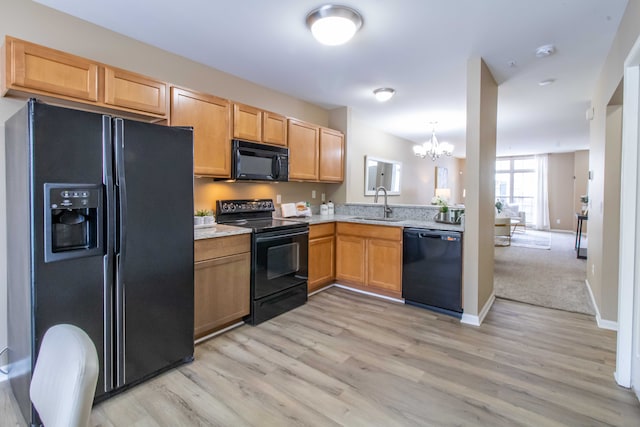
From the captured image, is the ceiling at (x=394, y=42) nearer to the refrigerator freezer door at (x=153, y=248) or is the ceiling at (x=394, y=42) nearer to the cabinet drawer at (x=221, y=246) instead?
the refrigerator freezer door at (x=153, y=248)

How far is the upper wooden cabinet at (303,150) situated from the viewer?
381 cm

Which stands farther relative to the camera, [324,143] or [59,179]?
[324,143]

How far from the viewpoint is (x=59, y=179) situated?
1.65 m

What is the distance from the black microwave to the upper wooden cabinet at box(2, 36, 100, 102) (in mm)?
1212

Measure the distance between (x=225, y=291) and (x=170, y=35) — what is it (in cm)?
220

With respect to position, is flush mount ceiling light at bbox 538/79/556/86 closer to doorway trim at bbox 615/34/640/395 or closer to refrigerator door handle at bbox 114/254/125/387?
doorway trim at bbox 615/34/640/395

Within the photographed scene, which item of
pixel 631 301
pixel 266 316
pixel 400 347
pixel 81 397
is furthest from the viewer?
pixel 266 316

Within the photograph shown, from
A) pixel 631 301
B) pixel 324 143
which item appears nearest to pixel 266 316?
pixel 324 143

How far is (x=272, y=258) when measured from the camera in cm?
309

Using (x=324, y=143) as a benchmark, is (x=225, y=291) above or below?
below

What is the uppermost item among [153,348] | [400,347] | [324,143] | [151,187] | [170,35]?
[170,35]

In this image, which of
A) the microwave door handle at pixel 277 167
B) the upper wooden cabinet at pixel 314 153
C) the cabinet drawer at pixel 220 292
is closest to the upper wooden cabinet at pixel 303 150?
the upper wooden cabinet at pixel 314 153

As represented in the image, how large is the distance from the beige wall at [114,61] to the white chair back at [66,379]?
5.95 feet

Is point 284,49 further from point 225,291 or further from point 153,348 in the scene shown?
point 153,348
